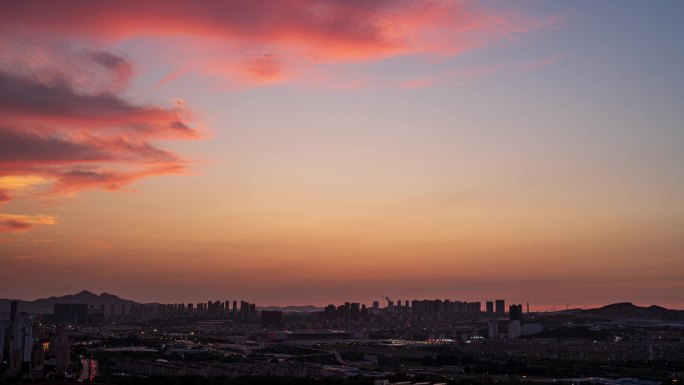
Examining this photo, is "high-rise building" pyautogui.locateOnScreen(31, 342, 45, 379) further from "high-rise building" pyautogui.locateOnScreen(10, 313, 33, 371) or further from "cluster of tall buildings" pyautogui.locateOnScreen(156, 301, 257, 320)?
"cluster of tall buildings" pyautogui.locateOnScreen(156, 301, 257, 320)

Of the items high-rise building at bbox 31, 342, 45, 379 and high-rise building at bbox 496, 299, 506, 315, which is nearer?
high-rise building at bbox 31, 342, 45, 379

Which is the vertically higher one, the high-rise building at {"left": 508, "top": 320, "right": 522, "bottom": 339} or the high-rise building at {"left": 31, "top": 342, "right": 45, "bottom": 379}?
the high-rise building at {"left": 508, "top": 320, "right": 522, "bottom": 339}

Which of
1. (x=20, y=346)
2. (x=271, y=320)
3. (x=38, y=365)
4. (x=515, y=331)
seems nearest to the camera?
(x=38, y=365)

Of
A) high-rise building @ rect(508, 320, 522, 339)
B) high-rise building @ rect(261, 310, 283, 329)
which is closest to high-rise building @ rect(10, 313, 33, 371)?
high-rise building @ rect(508, 320, 522, 339)

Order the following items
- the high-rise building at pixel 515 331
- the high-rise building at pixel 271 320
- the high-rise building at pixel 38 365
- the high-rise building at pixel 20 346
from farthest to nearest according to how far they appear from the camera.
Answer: the high-rise building at pixel 271 320 → the high-rise building at pixel 515 331 → the high-rise building at pixel 20 346 → the high-rise building at pixel 38 365

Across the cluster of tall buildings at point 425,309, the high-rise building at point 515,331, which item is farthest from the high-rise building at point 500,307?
the high-rise building at point 515,331

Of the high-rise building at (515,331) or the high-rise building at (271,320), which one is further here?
the high-rise building at (271,320)

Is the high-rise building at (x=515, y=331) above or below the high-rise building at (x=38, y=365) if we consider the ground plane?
above

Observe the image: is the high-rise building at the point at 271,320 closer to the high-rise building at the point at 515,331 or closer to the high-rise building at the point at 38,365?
the high-rise building at the point at 515,331

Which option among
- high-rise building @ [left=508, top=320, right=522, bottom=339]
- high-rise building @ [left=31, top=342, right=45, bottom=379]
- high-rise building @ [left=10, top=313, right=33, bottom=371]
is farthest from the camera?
high-rise building @ [left=508, top=320, right=522, bottom=339]

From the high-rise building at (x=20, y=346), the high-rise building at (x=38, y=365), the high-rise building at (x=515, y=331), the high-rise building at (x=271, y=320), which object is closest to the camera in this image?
the high-rise building at (x=38, y=365)

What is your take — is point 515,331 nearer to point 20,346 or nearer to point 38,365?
point 20,346

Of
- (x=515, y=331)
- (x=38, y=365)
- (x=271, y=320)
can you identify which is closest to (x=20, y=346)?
(x=38, y=365)
